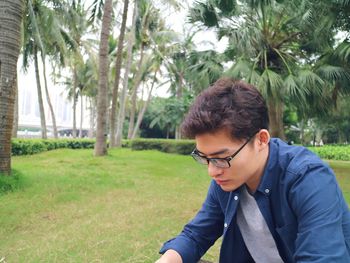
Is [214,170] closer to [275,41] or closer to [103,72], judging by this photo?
[103,72]

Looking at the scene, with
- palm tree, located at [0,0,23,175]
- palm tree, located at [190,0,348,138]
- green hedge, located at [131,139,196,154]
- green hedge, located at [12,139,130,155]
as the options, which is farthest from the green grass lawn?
green hedge, located at [131,139,196,154]

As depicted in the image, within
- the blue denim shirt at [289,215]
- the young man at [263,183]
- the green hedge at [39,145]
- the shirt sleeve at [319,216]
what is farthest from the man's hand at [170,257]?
the green hedge at [39,145]

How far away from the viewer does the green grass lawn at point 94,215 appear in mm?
3488

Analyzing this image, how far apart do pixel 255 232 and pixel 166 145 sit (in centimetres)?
1606

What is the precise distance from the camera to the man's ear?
139 cm

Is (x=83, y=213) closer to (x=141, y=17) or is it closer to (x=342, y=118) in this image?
(x=141, y=17)

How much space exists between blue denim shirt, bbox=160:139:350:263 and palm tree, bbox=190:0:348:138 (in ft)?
28.8

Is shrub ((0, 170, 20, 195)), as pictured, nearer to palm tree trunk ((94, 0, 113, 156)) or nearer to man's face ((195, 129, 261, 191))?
man's face ((195, 129, 261, 191))

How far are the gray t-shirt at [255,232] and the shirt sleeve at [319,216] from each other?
0.59ft

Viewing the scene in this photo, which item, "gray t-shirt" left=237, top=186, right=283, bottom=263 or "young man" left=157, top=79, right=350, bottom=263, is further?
"gray t-shirt" left=237, top=186, right=283, bottom=263

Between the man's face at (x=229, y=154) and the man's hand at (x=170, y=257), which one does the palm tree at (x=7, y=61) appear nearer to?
the man's hand at (x=170, y=257)

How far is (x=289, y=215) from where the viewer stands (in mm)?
1368

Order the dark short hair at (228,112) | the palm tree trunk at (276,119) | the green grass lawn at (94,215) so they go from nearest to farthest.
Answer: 1. the dark short hair at (228,112)
2. the green grass lawn at (94,215)
3. the palm tree trunk at (276,119)

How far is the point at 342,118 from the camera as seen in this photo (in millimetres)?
31344
